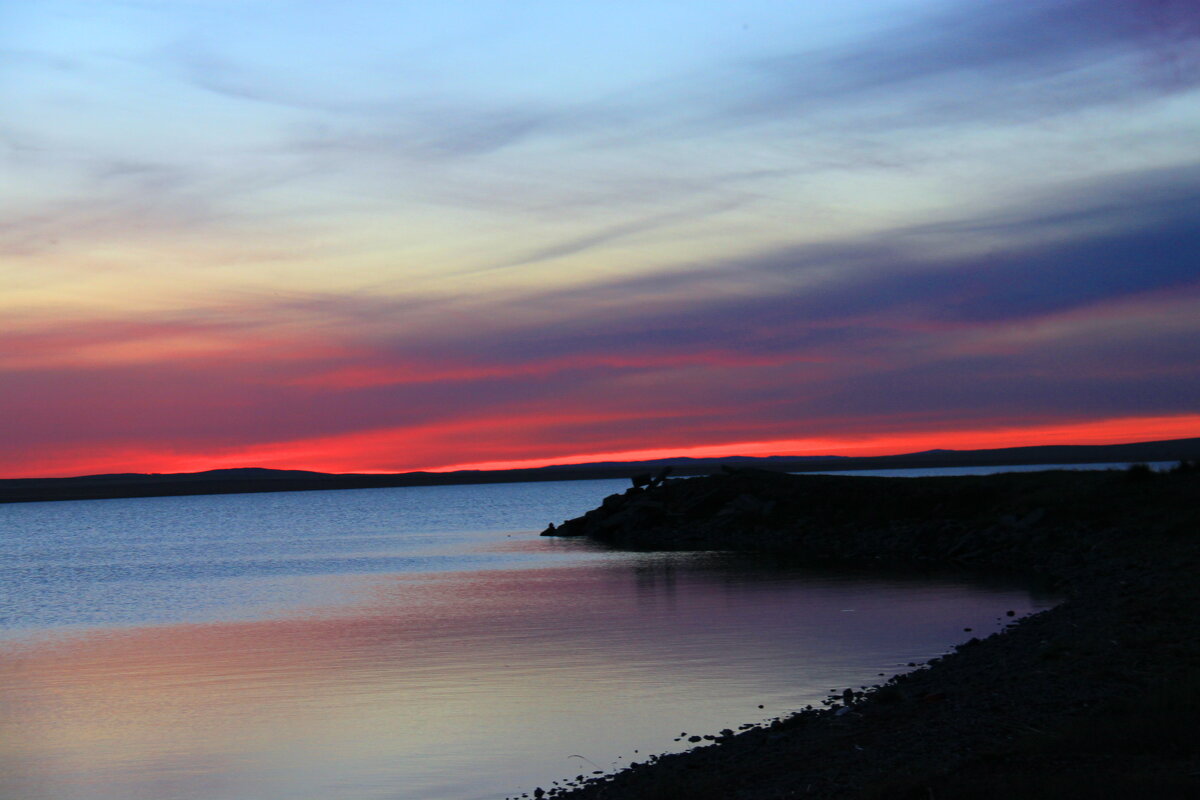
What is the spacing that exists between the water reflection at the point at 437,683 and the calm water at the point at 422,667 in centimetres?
7

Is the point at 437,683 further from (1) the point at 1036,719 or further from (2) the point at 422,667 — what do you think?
(1) the point at 1036,719

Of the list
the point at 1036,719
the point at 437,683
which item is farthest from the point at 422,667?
the point at 1036,719

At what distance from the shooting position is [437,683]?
22672mm

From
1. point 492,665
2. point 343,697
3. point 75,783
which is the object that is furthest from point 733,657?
point 75,783

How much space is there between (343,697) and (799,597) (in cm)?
1739

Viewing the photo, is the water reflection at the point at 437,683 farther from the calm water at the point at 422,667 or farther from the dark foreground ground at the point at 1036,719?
the dark foreground ground at the point at 1036,719

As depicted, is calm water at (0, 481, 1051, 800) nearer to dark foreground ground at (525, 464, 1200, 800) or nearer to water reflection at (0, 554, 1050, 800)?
water reflection at (0, 554, 1050, 800)

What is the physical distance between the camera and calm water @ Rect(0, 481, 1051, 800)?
16875 mm

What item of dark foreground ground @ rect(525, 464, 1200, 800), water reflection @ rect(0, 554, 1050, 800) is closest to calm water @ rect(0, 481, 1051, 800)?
water reflection @ rect(0, 554, 1050, 800)

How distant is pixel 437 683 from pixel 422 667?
227 cm

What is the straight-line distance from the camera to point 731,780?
13.8 m

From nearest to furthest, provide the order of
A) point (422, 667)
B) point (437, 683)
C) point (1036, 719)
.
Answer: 1. point (1036, 719)
2. point (437, 683)
3. point (422, 667)

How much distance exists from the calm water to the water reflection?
0.07m

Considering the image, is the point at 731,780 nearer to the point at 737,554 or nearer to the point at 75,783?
the point at 75,783
